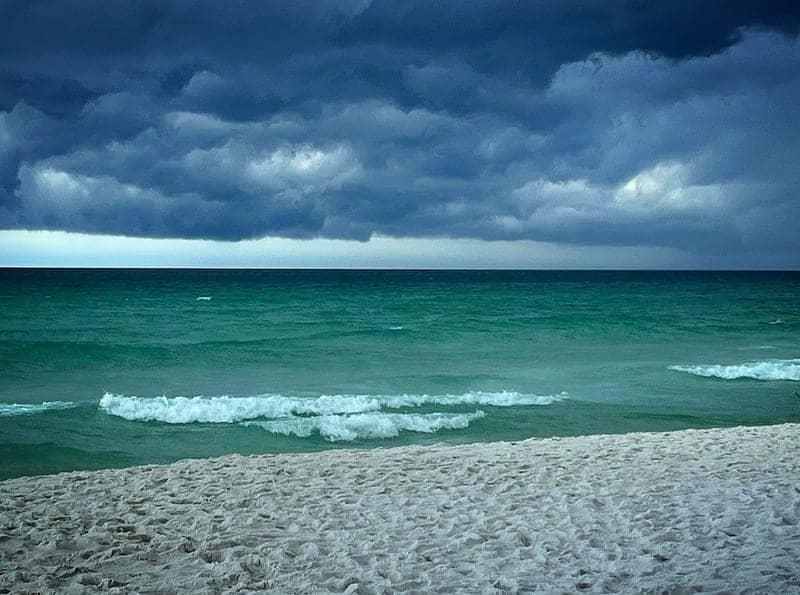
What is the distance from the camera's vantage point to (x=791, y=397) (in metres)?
19.0

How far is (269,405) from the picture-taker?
1669 centimetres

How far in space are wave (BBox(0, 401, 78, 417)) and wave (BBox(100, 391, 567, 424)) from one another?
1.08 m

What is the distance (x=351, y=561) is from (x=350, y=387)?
14587 mm

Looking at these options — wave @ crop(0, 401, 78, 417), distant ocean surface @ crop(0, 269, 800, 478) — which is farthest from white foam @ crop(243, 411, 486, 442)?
wave @ crop(0, 401, 78, 417)

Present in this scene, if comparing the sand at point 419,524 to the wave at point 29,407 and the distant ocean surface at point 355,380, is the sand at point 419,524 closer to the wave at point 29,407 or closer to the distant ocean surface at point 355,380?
the distant ocean surface at point 355,380

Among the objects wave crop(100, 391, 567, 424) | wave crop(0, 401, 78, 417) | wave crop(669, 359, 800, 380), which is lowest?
wave crop(0, 401, 78, 417)

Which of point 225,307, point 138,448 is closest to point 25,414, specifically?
point 138,448

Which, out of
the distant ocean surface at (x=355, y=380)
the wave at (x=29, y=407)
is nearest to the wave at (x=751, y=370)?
the distant ocean surface at (x=355, y=380)

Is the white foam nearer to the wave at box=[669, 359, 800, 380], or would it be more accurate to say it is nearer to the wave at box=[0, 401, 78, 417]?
the wave at box=[0, 401, 78, 417]

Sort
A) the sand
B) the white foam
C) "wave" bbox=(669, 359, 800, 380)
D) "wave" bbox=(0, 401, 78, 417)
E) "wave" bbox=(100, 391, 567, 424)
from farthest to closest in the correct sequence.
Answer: "wave" bbox=(669, 359, 800, 380), "wave" bbox=(0, 401, 78, 417), "wave" bbox=(100, 391, 567, 424), the white foam, the sand

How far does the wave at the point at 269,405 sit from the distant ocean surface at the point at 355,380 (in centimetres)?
6

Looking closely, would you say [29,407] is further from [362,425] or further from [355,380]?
[355,380]

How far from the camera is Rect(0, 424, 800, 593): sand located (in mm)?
5848

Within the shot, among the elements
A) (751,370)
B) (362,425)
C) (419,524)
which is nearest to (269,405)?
A: (362,425)
